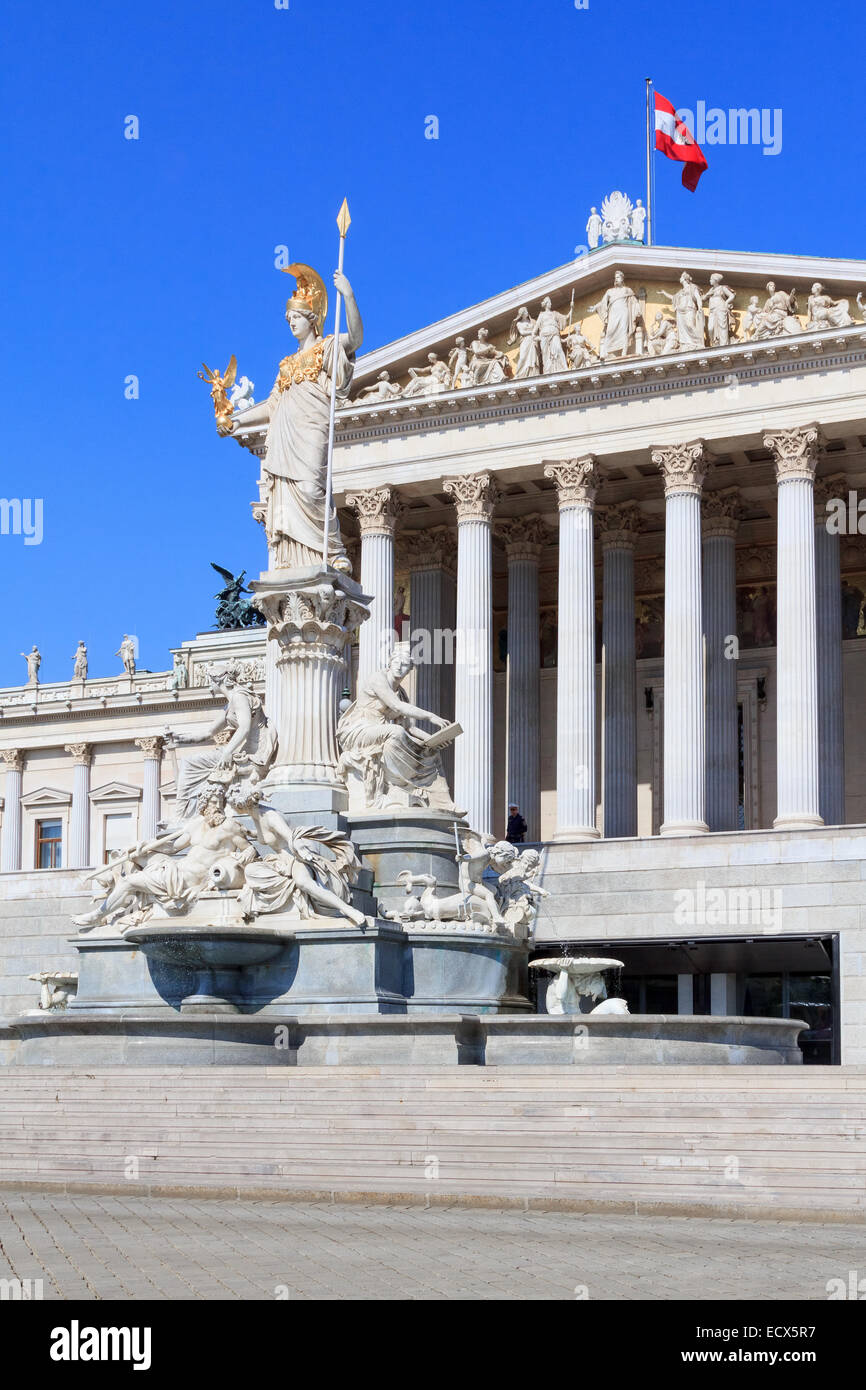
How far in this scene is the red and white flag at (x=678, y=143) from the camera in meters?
52.8

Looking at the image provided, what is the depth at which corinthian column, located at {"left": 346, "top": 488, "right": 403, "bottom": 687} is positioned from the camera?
1996 inches

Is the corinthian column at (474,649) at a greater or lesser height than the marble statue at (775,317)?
lesser

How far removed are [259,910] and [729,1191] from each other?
29.9 ft

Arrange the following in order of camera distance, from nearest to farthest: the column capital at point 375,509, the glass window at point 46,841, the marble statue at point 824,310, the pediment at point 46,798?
1. the marble statue at point 824,310
2. the column capital at point 375,509
3. the pediment at point 46,798
4. the glass window at point 46,841

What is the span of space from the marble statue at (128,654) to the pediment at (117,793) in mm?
6123

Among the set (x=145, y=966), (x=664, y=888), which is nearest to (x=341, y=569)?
(x=145, y=966)

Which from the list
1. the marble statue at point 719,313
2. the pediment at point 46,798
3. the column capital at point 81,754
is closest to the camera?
the marble statue at point 719,313

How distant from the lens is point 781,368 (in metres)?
47.8

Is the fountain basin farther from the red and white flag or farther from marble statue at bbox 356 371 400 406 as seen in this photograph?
the red and white flag

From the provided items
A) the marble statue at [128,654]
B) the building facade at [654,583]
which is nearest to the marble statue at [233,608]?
the marble statue at [128,654]

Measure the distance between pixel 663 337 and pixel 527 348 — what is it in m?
3.91

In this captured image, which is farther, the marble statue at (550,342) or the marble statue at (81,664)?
the marble statue at (81,664)

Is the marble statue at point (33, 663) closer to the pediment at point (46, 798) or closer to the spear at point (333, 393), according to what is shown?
the pediment at point (46, 798)

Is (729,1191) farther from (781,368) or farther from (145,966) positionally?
(781,368)
